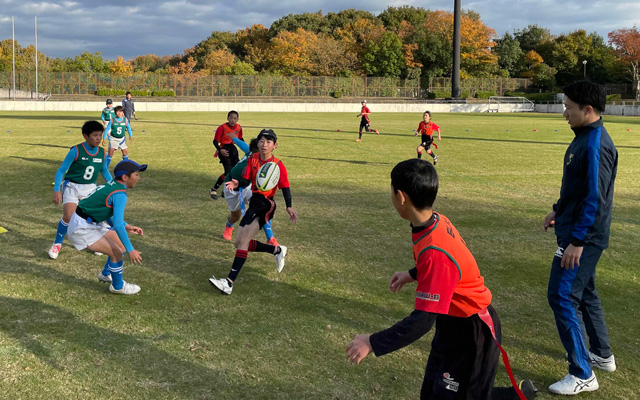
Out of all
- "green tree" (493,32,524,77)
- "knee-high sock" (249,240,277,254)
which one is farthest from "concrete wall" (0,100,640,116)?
"knee-high sock" (249,240,277,254)

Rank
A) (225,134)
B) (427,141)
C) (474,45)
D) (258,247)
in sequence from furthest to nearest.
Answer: (474,45), (427,141), (225,134), (258,247)

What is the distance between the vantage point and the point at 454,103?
63500mm

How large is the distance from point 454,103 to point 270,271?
2375 inches

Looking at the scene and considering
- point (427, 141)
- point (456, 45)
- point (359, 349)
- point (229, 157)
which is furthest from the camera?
point (456, 45)

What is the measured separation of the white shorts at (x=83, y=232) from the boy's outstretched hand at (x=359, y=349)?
373 cm

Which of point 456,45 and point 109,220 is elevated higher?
point 456,45

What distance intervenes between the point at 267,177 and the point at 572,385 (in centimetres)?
371

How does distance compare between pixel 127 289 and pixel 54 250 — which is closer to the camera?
pixel 127 289

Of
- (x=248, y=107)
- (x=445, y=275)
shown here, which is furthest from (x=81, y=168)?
(x=248, y=107)

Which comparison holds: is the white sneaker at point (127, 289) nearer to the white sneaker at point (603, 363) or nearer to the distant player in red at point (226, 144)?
the white sneaker at point (603, 363)

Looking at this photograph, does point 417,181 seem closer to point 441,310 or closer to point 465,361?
point 441,310

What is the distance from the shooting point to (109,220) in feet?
18.8

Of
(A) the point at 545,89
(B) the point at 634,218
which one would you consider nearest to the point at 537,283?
(B) the point at 634,218

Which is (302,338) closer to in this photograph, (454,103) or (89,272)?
(89,272)
